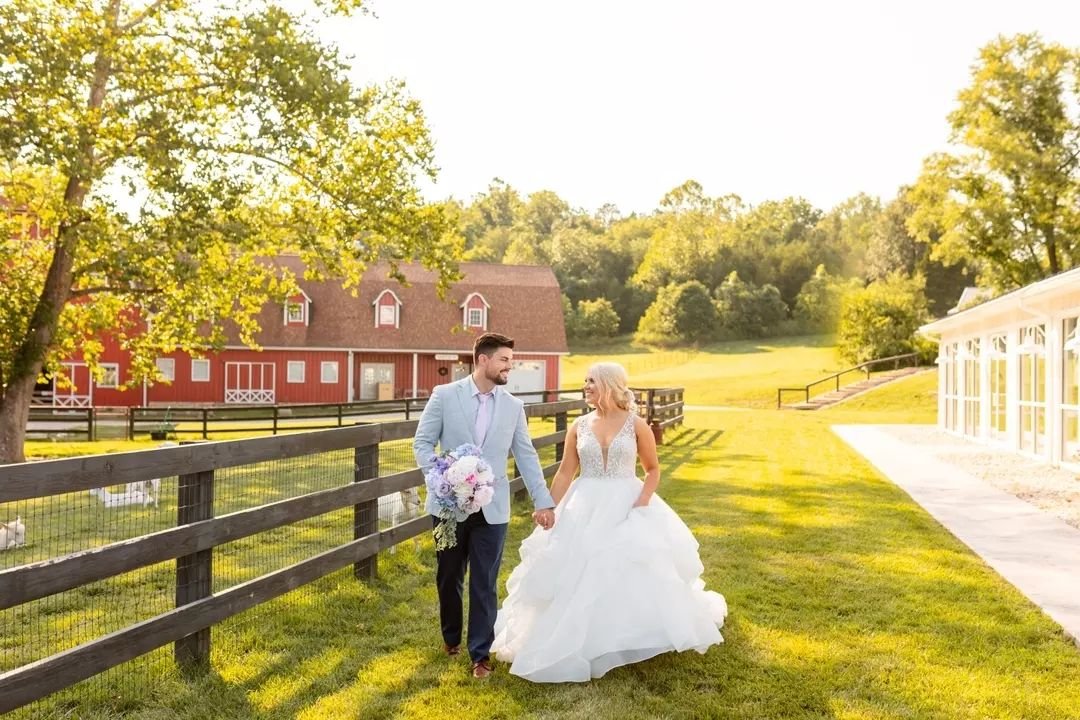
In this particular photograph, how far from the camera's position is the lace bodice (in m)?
5.65

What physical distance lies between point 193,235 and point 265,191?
3.49 metres

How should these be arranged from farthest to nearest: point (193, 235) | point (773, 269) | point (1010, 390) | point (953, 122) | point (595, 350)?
point (773, 269) < point (595, 350) < point (953, 122) < point (1010, 390) < point (193, 235)

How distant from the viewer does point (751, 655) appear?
5668 millimetres

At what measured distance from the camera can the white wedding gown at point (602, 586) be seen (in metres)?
5.10

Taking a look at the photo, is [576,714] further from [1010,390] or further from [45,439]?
[45,439]

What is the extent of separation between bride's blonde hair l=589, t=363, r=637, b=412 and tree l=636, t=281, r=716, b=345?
73.3m

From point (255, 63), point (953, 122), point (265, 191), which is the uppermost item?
point (953, 122)

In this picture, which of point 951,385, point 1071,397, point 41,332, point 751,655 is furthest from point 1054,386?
point 41,332

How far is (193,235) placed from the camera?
58.3 ft

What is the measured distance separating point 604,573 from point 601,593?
11 centimetres

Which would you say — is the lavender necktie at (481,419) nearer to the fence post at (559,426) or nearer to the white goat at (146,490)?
the white goat at (146,490)

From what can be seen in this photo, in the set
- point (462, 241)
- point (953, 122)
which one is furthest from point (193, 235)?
point (953, 122)

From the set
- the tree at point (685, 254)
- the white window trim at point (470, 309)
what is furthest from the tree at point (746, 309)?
the white window trim at point (470, 309)

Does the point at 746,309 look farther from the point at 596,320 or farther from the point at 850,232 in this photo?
the point at 850,232
